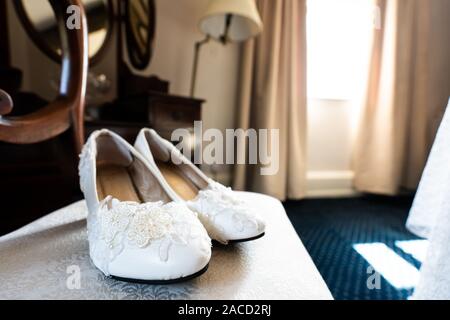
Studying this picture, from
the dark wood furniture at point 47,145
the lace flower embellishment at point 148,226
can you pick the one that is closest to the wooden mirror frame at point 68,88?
the dark wood furniture at point 47,145

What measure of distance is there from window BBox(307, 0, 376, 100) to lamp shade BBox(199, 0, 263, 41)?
18.5 inches

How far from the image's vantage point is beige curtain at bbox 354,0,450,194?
1246 mm

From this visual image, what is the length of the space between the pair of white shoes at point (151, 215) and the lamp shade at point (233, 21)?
2.75 feet

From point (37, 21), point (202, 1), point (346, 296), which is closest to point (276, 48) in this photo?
point (202, 1)

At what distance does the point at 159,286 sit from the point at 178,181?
218mm

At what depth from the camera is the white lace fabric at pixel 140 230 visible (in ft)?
0.64

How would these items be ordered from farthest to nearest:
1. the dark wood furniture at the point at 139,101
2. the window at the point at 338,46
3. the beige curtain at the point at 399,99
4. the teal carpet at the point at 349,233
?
the window at the point at 338,46
the beige curtain at the point at 399,99
the dark wood furniture at the point at 139,101
the teal carpet at the point at 349,233

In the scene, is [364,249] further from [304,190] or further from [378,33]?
[378,33]

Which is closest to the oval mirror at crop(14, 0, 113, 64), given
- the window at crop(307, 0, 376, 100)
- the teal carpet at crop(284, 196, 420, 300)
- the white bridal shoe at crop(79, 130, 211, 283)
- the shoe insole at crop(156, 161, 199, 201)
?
the shoe insole at crop(156, 161, 199, 201)

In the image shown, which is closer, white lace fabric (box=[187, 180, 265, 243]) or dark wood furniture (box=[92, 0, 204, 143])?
white lace fabric (box=[187, 180, 265, 243])

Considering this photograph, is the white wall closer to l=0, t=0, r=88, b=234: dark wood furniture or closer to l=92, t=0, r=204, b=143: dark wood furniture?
l=92, t=0, r=204, b=143: dark wood furniture

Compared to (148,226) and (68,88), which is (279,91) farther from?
(148,226)

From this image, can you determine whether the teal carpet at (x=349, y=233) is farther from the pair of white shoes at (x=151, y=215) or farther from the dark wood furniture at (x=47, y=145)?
the dark wood furniture at (x=47, y=145)

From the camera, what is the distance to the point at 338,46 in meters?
1.42
